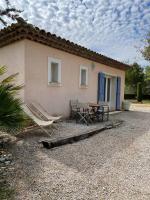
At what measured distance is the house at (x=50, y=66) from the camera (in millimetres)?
8258

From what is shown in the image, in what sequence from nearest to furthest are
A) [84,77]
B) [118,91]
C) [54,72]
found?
[54,72] → [84,77] → [118,91]

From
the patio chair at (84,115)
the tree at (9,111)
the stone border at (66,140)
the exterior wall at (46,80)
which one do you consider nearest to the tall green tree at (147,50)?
the exterior wall at (46,80)

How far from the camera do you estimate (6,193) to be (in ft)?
11.2

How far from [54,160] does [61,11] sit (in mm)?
6239

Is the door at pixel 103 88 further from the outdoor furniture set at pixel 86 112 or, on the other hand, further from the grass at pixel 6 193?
the grass at pixel 6 193

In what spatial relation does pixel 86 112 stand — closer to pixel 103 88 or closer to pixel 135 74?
pixel 103 88

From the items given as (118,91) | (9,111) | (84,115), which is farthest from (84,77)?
(9,111)

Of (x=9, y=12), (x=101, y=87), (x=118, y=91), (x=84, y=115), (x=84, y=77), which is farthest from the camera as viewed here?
(x=118, y=91)

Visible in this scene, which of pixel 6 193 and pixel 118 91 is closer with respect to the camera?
pixel 6 193

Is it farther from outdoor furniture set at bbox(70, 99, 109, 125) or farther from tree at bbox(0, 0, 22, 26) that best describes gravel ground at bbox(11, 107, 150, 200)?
tree at bbox(0, 0, 22, 26)

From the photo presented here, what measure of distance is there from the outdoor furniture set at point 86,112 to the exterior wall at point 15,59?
286 centimetres

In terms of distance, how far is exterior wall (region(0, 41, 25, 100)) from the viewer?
830cm

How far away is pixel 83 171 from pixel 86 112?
5.53 m

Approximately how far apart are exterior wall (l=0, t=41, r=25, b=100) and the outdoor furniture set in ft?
9.39
